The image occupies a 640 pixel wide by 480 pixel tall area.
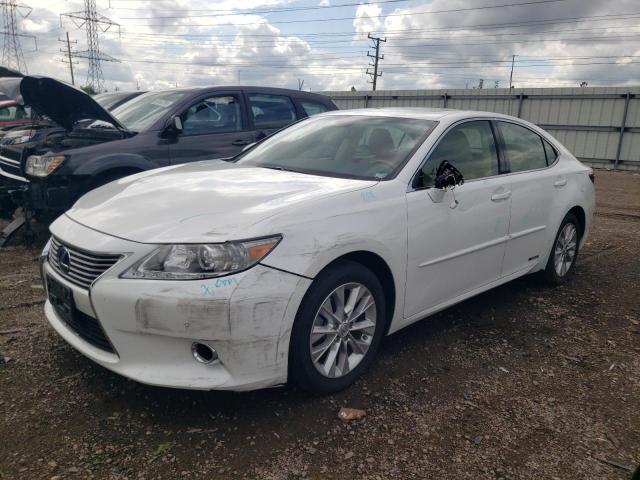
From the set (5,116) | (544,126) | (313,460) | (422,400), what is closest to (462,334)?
(422,400)

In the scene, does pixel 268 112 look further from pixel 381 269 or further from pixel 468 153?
pixel 381 269

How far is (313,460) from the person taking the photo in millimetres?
2422

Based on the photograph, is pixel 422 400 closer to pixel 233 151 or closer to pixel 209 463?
pixel 209 463

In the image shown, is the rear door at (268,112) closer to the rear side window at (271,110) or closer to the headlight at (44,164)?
the rear side window at (271,110)

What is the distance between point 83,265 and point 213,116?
12.9 feet

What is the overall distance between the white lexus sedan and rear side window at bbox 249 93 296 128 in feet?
8.04

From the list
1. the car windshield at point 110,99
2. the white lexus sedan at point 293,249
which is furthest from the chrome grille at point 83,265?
the car windshield at point 110,99

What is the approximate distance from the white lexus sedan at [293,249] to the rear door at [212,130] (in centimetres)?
190

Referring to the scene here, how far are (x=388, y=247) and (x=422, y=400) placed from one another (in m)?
0.88

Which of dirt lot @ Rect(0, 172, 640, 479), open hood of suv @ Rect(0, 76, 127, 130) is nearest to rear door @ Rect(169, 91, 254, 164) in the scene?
open hood of suv @ Rect(0, 76, 127, 130)

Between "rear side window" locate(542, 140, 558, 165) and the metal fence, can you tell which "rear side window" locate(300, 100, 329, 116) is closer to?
"rear side window" locate(542, 140, 558, 165)

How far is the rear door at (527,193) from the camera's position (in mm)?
4141

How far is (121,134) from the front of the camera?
18.3 ft

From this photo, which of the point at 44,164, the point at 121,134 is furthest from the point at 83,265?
the point at 121,134
